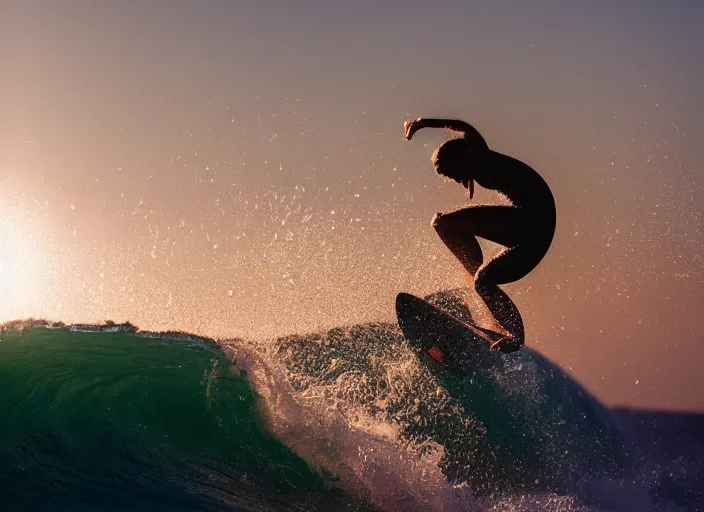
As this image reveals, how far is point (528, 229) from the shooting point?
4.25 metres

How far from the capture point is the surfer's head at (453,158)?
4.04 m

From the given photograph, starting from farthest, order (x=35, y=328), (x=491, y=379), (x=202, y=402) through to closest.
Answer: (x=35, y=328), (x=491, y=379), (x=202, y=402)

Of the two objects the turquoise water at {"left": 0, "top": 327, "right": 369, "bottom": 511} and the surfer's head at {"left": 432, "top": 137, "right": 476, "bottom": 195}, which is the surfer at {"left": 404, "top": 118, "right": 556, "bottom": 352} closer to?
the surfer's head at {"left": 432, "top": 137, "right": 476, "bottom": 195}

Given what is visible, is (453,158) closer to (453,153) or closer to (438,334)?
(453,153)

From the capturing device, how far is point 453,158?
4051 millimetres

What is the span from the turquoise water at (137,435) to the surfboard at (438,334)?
1.39 metres

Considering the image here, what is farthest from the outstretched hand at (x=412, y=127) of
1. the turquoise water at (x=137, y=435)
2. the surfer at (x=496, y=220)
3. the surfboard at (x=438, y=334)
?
the turquoise water at (x=137, y=435)

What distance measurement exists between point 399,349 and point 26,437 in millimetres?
3539

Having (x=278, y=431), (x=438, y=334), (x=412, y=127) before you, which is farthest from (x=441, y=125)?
(x=278, y=431)

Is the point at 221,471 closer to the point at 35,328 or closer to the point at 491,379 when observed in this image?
the point at 491,379

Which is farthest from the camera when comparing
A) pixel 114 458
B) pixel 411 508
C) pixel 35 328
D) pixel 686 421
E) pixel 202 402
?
pixel 686 421

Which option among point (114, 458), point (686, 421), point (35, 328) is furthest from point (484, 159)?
point (686, 421)

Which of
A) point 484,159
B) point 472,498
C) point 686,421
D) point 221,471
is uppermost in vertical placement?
point 484,159

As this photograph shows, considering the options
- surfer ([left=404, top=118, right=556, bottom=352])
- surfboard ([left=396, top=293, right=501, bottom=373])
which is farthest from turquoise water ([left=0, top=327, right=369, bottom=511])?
surfer ([left=404, top=118, right=556, bottom=352])
